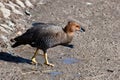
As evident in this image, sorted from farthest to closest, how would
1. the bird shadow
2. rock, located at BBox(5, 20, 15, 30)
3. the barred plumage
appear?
rock, located at BBox(5, 20, 15, 30) < the bird shadow < the barred plumage

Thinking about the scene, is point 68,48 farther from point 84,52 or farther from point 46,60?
point 46,60

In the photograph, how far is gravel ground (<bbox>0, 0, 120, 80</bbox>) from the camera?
1075 cm

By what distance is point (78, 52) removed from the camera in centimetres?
1251

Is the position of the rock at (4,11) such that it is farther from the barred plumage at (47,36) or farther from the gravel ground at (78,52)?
the barred plumage at (47,36)

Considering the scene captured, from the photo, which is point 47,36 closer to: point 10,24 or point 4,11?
point 10,24

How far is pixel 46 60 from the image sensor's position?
1141cm

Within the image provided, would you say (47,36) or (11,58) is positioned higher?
(47,36)

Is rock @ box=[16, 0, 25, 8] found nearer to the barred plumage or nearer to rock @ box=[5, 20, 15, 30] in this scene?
rock @ box=[5, 20, 15, 30]

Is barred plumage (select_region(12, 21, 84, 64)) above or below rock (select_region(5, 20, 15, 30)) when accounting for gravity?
above

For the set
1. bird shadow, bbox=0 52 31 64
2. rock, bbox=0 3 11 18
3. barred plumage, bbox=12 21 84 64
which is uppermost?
barred plumage, bbox=12 21 84 64

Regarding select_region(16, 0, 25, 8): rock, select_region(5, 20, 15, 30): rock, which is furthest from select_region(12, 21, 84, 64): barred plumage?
select_region(16, 0, 25, 8): rock

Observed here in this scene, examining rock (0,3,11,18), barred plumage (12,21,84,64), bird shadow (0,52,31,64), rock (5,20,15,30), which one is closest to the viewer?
barred plumage (12,21,84,64)

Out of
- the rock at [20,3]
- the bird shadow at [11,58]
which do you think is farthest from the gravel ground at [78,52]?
the rock at [20,3]

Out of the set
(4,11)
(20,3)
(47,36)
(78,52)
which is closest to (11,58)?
(47,36)
